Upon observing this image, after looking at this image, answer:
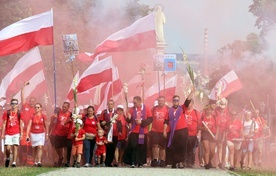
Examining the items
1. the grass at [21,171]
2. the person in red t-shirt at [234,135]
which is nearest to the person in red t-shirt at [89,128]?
the grass at [21,171]

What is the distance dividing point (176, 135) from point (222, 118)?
1.77 m

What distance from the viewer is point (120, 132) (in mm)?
28703

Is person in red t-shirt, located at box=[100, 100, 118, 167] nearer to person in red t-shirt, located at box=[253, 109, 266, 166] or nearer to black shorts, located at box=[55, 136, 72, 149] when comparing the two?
black shorts, located at box=[55, 136, 72, 149]

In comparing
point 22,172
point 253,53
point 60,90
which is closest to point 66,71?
point 60,90

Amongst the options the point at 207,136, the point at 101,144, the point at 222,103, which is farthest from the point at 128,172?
the point at 222,103

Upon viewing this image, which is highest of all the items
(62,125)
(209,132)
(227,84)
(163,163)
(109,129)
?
(227,84)

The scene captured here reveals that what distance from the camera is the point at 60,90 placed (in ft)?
159

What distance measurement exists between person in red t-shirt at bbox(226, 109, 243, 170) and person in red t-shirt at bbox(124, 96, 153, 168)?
2.51m

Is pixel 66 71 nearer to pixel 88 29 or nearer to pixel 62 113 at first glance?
pixel 88 29

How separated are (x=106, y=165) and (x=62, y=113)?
1.77 m

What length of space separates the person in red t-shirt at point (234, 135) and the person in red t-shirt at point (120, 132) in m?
2.83

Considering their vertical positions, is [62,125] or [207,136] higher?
[62,125]

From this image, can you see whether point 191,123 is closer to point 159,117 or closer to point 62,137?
point 159,117

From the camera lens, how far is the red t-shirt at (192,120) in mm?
28172
